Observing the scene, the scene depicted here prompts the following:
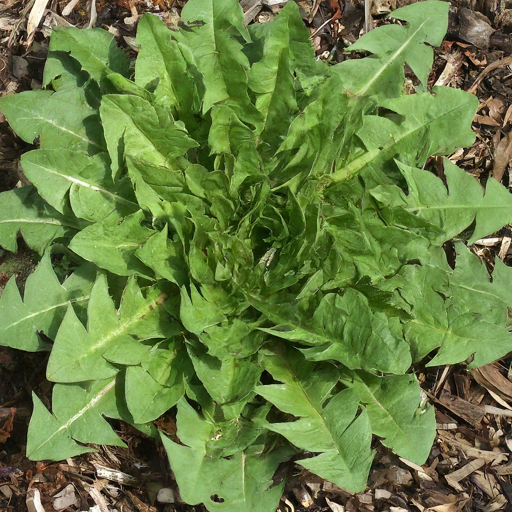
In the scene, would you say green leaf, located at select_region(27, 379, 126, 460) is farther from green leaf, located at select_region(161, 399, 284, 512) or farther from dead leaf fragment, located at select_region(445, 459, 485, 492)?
dead leaf fragment, located at select_region(445, 459, 485, 492)

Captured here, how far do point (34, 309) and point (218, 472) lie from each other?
1.20 m

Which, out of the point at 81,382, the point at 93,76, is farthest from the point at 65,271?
the point at 93,76

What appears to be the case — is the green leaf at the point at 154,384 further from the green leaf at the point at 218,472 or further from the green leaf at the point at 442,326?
the green leaf at the point at 442,326

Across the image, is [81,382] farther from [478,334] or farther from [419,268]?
→ [478,334]

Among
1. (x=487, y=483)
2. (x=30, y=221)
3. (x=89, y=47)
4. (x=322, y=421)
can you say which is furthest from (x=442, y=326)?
(x=89, y=47)

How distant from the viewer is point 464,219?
295 cm

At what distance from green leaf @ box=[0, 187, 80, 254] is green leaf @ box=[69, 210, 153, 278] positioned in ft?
1.31

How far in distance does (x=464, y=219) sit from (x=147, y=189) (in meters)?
1.65

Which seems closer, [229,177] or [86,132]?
[229,177]

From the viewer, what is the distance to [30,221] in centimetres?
304

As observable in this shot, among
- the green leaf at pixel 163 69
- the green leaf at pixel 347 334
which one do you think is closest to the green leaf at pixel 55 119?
the green leaf at pixel 163 69

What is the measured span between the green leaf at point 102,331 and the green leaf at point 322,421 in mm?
604

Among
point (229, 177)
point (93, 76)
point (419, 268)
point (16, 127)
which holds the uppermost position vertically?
point (93, 76)

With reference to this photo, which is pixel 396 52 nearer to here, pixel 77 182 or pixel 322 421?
pixel 77 182
